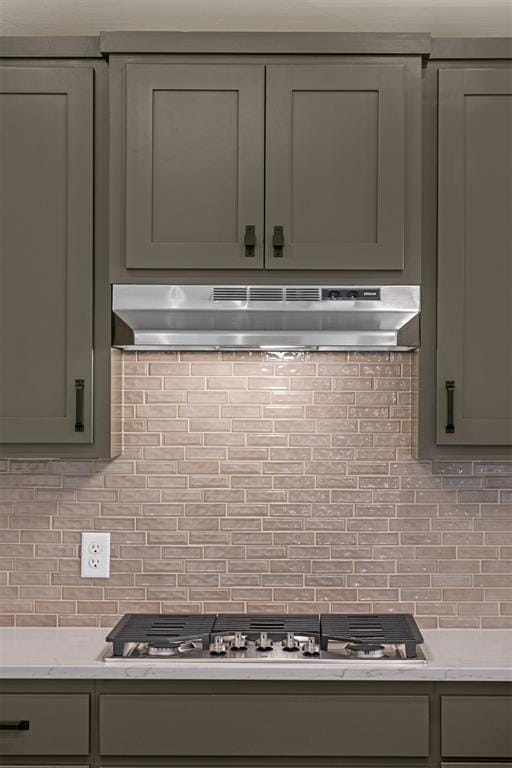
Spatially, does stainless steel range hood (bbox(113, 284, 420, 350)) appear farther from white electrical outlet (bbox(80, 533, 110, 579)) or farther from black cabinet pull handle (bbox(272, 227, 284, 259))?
white electrical outlet (bbox(80, 533, 110, 579))

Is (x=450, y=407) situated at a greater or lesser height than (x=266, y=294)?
lesser

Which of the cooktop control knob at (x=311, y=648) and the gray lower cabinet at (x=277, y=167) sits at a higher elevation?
the gray lower cabinet at (x=277, y=167)

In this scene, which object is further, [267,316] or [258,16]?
[258,16]

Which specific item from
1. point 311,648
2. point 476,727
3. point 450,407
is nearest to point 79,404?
point 311,648

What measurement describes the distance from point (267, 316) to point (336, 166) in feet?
1.51

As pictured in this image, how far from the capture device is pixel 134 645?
247 centimetres

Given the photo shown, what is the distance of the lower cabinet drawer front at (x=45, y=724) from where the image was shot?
226 centimetres

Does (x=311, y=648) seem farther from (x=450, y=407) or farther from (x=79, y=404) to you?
(x=79, y=404)

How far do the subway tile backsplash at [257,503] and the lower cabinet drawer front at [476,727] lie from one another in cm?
55

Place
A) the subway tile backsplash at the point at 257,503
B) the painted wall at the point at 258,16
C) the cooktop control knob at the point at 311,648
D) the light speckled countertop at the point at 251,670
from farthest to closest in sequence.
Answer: the painted wall at the point at 258,16 → the subway tile backsplash at the point at 257,503 → the cooktop control knob at the point at 311,648 → the light speckled countertop at the point at 251,670

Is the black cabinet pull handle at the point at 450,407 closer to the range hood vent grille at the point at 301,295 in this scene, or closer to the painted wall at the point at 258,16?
the range hood vent grille at the point at 301,295

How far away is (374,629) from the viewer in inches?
99.7

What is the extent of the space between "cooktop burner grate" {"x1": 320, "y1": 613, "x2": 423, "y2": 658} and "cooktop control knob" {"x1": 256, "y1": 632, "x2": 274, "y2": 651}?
0.15 m

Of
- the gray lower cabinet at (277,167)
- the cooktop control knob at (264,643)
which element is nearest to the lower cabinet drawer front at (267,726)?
the cooktop control knob at (264,643)
